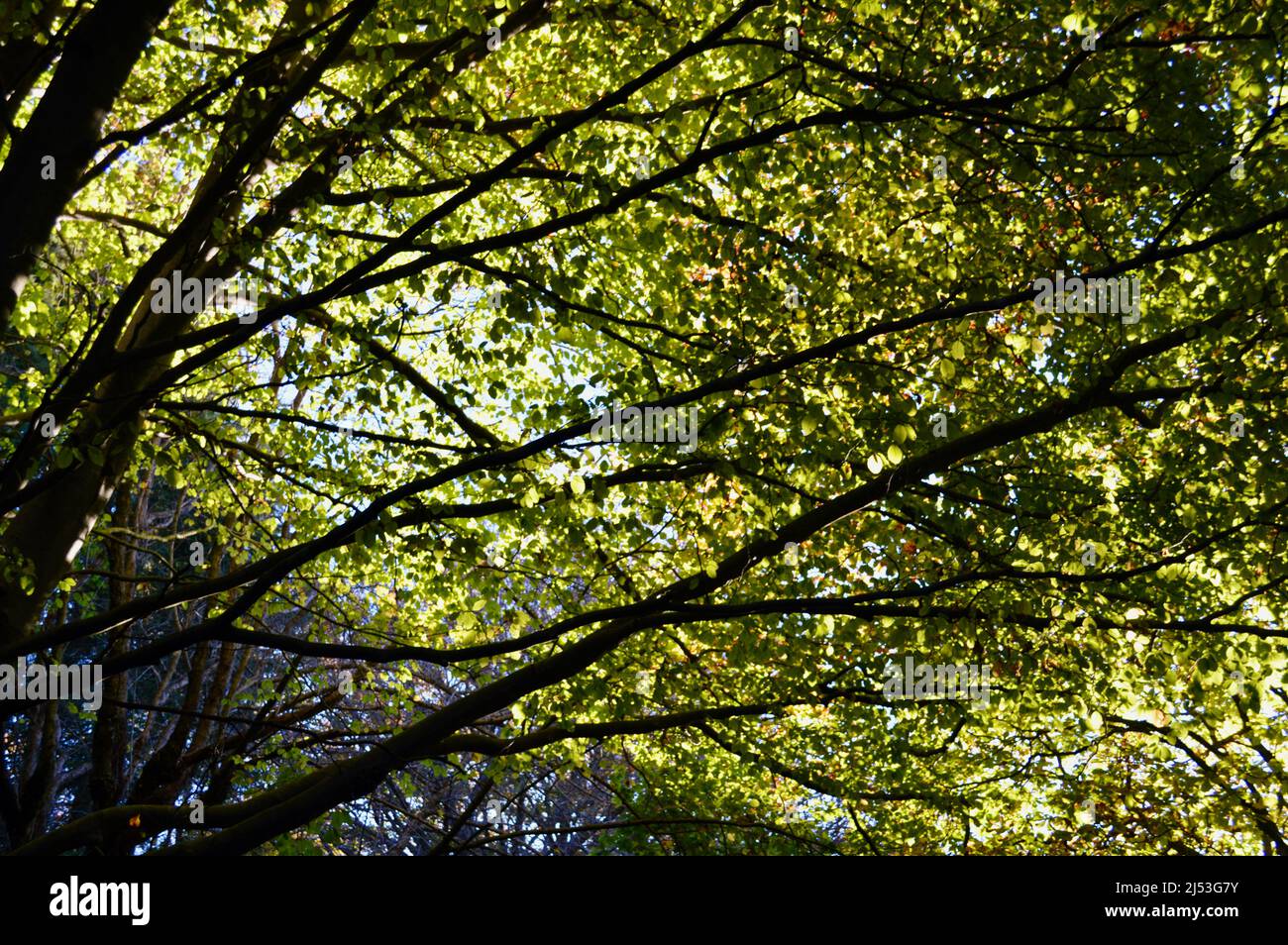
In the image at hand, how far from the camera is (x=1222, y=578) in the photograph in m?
9.18

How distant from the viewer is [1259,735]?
1220 centimetres

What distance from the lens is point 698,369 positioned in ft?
21.4

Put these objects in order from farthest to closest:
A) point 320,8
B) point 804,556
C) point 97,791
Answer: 1. point 97,791
2. point 804,556
3. point 320,8

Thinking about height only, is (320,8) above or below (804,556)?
above

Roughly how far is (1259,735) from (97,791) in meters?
12.6

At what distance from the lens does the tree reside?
6.15 metres

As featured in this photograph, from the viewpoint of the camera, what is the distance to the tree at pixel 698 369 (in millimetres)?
6148

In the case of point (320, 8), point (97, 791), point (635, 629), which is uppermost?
point (320, 8)

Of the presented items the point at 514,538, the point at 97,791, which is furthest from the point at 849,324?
the point at 97,791

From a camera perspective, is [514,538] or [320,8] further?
[514,538]
